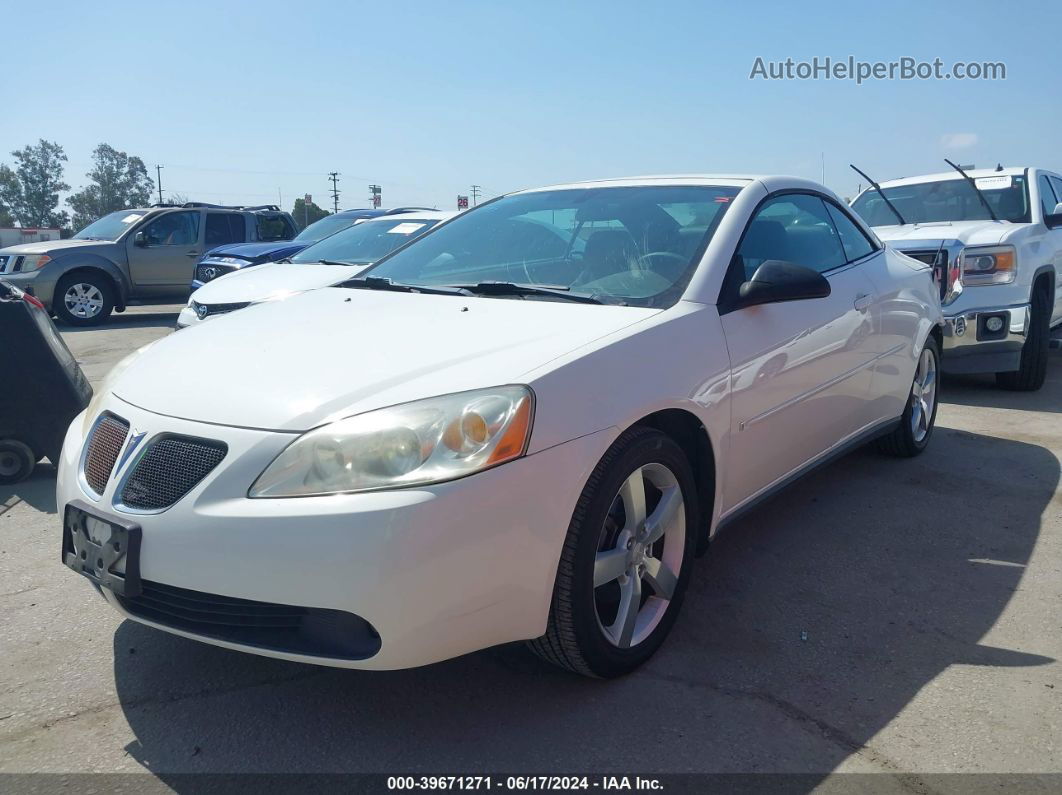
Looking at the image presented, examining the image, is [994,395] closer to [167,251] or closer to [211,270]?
[211,270]

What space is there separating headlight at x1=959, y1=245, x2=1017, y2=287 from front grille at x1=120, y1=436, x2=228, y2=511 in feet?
20.2

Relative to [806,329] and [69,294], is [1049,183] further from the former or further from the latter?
[69,294]

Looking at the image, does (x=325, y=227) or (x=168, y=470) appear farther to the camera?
(x=325, y=227)

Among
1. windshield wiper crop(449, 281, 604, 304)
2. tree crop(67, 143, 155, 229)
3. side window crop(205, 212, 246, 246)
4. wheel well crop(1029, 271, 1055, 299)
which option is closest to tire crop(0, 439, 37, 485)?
windshield wiper crop(449, 281, 604, 304)

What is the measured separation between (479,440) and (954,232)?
602 centimetres

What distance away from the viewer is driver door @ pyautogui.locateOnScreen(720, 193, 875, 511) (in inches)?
128

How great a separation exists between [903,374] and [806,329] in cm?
142

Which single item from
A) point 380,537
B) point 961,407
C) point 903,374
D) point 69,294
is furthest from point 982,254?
point 69,294

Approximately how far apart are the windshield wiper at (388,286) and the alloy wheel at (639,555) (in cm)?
112

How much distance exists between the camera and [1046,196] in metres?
7.65

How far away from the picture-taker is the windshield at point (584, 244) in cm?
329

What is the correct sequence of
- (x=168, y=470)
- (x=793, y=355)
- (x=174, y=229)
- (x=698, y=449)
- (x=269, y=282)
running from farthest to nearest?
(x=174, y=229) < (x=269, y=282) < (x=793, y=355) < (x=698, y=449) < (x=168, y=470)

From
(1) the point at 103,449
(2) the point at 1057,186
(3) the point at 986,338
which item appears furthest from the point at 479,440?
(2) the point at 1057,186

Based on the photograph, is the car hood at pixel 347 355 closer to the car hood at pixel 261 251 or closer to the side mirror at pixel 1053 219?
the side mirror at pixel 1053 219
